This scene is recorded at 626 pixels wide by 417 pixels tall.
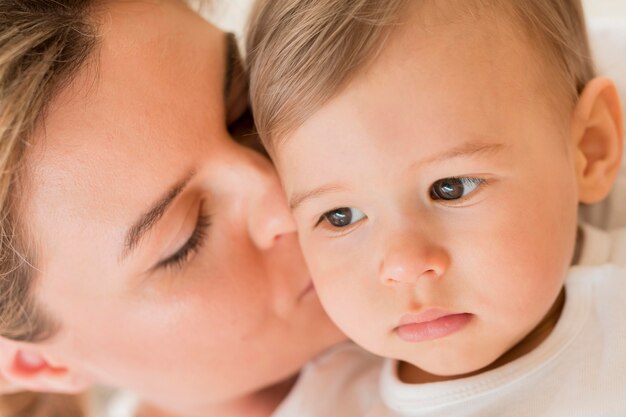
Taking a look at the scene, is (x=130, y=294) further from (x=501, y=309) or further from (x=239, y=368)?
(x=501, y=309)

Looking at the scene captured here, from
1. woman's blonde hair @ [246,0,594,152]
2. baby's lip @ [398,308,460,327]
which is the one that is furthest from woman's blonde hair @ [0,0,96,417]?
baby's lip @ [398,308,460,327]

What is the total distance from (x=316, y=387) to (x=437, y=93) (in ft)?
2.35

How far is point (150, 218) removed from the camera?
1167mm

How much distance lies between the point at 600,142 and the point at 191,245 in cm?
71

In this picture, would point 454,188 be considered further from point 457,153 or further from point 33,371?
point 33,371

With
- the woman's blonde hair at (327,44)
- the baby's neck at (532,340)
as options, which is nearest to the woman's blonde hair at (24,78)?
the woman's blonde hair at (327,44)

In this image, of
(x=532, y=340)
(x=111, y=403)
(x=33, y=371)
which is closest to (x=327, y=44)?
(x=532, y=340)

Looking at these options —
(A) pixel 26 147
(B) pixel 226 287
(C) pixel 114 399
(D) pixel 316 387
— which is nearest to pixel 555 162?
(B) pixel 226 287

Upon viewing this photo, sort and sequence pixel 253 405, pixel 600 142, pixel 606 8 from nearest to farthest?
pixel 600 142, pixel 253 405, pixel 606 8

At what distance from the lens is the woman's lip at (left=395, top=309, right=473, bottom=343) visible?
1104mm

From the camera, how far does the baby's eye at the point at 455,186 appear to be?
1.07 metres

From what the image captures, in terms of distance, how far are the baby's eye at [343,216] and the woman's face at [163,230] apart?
0.33 feet

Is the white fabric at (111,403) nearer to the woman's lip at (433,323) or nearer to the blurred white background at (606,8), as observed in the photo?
the woman's lip at (433,323)

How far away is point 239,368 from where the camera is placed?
134 centimetres
